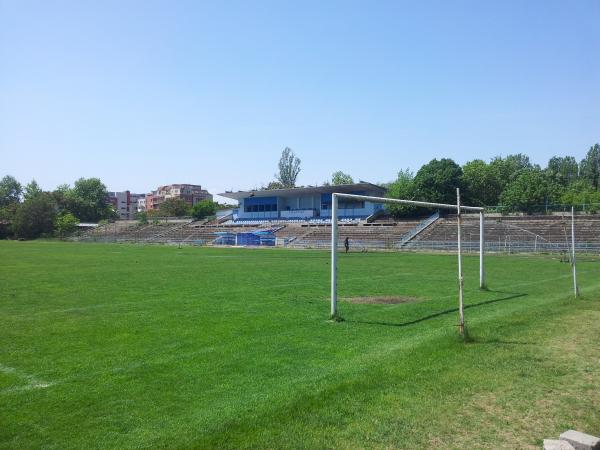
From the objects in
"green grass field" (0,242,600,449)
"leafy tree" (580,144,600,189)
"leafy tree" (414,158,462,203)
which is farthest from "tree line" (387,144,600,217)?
"green grass field" (0,242,600,449)

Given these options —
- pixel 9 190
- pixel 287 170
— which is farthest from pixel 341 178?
pixel 9 190

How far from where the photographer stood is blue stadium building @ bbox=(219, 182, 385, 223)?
64200mm

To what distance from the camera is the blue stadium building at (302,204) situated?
6420cm

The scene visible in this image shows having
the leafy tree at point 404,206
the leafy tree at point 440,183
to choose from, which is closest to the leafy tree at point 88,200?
the leafy tree at point 404,206

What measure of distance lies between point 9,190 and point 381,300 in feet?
470

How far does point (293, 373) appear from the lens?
20.1 feet

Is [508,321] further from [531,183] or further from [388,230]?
[531,183]

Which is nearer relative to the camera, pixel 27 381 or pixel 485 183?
pixel 27 381

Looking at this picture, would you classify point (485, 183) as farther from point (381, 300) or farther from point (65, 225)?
point (65, 225)

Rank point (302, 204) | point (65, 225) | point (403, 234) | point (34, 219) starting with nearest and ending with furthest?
point (403, 234), point (302, 204), point (65, 225), point (34, 219)

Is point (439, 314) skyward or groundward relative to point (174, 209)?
groundward

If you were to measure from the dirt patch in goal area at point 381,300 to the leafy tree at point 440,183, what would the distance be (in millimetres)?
51808

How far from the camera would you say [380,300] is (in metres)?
12.6

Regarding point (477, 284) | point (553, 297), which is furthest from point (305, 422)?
point (477, 284)
